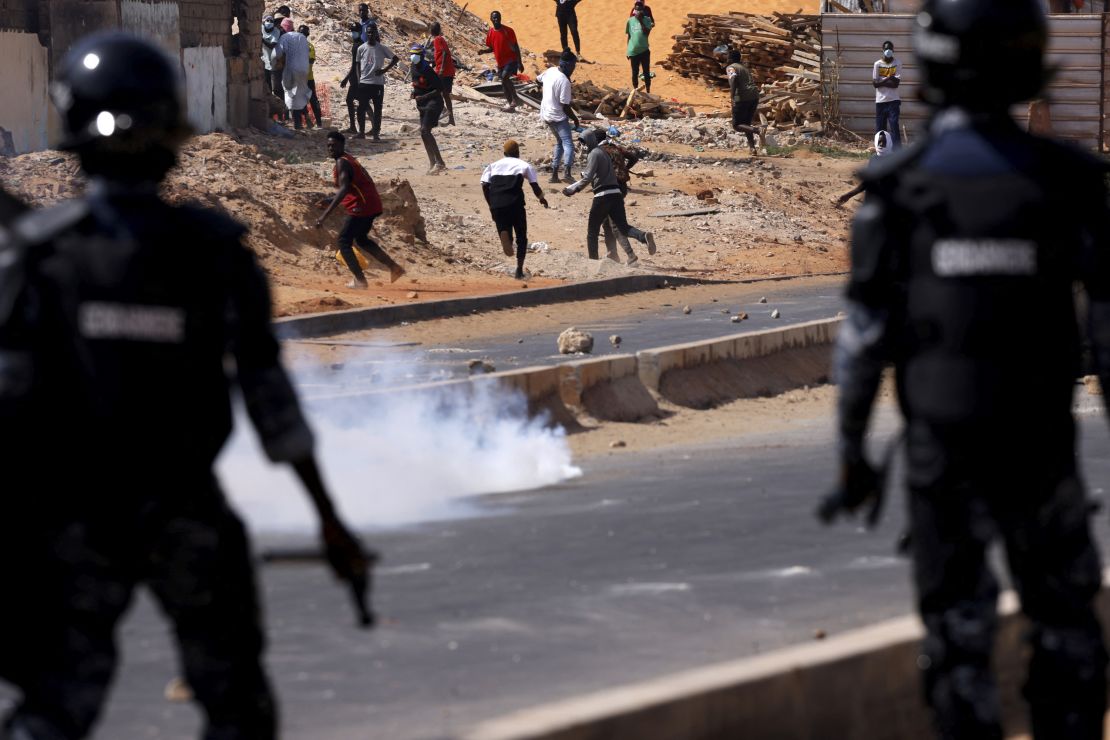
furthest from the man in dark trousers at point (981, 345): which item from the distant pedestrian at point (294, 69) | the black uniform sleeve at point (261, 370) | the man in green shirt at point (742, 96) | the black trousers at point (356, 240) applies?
the man in green shirt at point (742, 96)

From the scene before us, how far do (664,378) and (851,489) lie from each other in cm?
937

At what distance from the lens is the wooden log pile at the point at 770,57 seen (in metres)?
36.7

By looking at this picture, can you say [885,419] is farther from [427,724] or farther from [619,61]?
[619,61]

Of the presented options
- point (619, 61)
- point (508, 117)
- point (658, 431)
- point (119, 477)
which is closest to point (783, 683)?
point (119, 477)

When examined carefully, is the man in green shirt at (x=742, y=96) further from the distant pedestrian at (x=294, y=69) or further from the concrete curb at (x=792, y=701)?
the concrete curb at (x=792, y=701)

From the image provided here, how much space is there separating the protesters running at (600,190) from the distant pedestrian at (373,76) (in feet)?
25.9

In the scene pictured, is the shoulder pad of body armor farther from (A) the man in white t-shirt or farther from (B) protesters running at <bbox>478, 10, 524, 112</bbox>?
(B) protesters running at <bbox>478, 10, 524, 112</bbox>

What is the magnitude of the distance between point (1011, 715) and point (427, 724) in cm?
160

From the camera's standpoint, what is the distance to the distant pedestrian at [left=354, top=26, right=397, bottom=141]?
96.5 feet

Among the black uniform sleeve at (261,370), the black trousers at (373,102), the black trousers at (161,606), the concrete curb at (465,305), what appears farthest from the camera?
the black trousers at (373,102)

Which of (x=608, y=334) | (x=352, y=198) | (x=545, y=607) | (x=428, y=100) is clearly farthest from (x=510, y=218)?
(x=545, y=607)

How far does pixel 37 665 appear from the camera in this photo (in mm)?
3514

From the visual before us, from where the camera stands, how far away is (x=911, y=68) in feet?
115

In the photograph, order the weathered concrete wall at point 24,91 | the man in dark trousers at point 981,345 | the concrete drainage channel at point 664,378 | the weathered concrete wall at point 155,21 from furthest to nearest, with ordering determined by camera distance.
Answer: the weathered concrete wall at point 155,21 → the weathered concrete wall at point 24,91 → the concrete drainage channel at point 664,378 → the man in dark trousers at point 981,345
